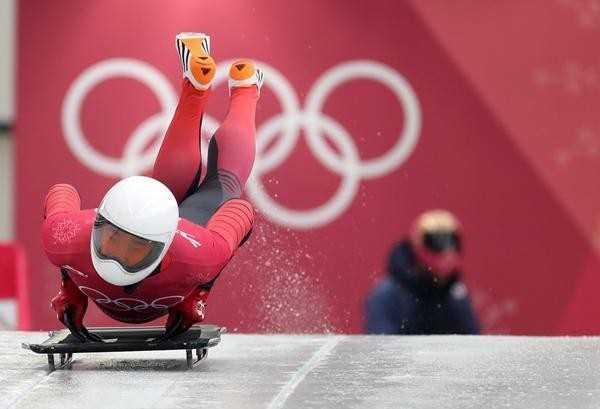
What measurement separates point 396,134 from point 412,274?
7.20ft

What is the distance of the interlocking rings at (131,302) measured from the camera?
3.55 meters

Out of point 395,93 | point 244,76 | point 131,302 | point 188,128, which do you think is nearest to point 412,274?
point 244,76

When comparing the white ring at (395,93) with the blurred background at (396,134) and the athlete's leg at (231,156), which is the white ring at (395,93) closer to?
the blurred background at (396,134)

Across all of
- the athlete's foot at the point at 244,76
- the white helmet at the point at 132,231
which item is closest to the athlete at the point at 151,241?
the white helmet at the point at 132,231

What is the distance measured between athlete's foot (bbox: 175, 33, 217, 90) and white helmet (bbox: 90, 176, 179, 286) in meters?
0.93

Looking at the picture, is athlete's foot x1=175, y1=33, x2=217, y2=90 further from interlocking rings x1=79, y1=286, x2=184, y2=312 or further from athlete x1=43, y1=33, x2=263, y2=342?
interlocking rings x1=79, y1=286, x2=184, y2=312

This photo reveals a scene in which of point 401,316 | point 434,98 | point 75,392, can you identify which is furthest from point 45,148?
point 75,392

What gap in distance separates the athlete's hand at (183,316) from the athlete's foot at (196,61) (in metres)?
0.95

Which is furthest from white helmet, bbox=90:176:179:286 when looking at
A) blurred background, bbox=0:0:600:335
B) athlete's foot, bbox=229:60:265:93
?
blurred background, bbox=0:0:600:335

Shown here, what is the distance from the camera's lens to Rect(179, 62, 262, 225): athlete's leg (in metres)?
4.07

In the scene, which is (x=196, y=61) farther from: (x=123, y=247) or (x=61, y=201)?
(x=123, y=247)

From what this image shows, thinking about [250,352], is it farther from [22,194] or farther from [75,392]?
[22,194]

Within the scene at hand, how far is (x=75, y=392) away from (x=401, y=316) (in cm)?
317

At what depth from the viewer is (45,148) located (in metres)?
8.46
